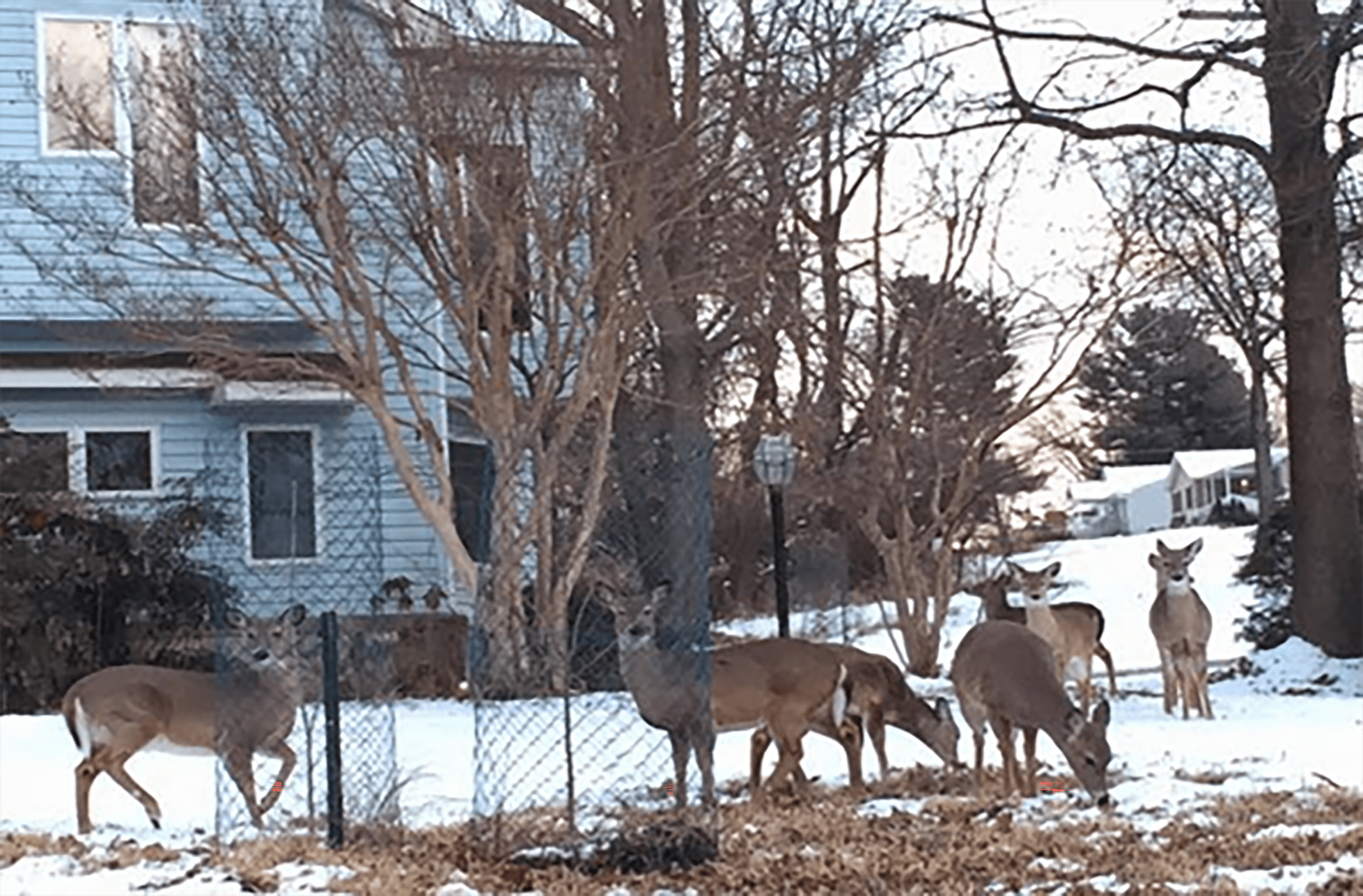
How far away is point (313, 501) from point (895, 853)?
10.8 metres

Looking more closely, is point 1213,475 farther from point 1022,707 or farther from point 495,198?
point 1022,707

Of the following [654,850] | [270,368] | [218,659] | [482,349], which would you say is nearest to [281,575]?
[270,368]

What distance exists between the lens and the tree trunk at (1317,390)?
61.8 feet

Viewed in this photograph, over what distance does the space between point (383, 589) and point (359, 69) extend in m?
3.98

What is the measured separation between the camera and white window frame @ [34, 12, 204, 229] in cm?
1819

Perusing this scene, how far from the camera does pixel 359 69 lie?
52.2 feet

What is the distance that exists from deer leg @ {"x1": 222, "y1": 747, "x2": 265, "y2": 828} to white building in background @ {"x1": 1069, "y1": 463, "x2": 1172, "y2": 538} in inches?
2330

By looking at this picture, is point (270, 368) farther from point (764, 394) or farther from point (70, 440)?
point (764, 394)

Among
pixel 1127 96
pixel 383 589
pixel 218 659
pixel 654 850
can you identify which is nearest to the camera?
pixel 654 850

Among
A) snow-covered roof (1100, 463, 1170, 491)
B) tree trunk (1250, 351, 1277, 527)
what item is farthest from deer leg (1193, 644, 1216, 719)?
snow-covered roof (1100, 463, 1170, 491)

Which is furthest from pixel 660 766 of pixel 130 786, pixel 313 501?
pixel 313 501

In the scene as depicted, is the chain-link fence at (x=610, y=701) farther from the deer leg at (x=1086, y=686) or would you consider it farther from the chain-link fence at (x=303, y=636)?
the deer leg at (x=1086, y=686)

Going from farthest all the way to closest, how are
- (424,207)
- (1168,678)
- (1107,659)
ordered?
(1107,659), (424,207), (1168,678)

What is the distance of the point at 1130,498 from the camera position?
71.0 meters
